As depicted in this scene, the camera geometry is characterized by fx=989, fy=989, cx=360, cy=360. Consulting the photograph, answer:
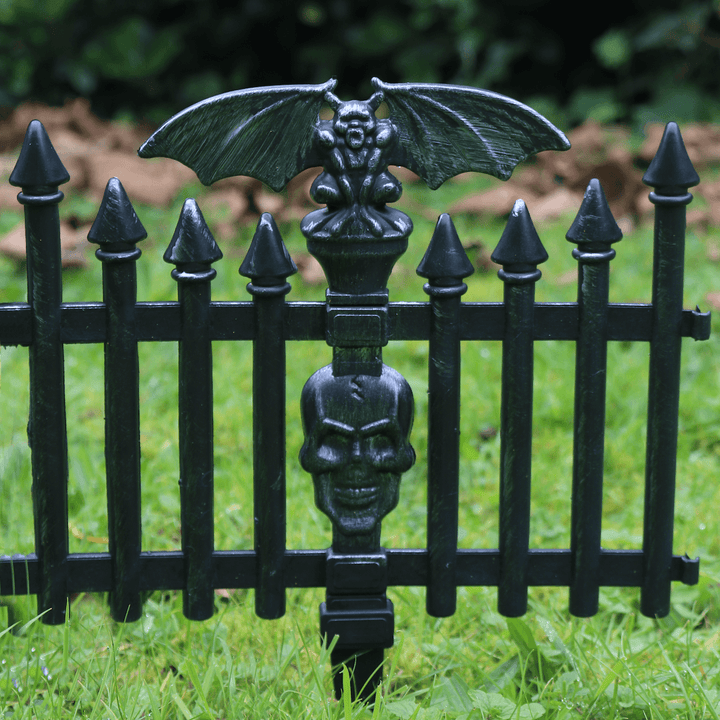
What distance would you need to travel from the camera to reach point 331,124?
1822 millimetres

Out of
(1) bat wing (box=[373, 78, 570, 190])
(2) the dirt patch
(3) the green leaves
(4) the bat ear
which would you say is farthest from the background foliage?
(4) the bat ear

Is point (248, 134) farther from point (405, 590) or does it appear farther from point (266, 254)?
point (405, 590)

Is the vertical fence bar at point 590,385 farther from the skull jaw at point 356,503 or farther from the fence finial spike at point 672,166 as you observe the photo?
the skull jaw at point 356,503

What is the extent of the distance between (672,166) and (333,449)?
2.80 ft

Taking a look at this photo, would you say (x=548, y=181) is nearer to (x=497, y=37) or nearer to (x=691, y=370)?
(x=497, y=37)

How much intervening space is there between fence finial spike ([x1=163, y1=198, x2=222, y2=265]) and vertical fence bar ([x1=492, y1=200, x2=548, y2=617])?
0.55 metres

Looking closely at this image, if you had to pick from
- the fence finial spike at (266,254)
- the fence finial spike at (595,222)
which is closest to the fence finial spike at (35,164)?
the fence finial spike at (266,254)

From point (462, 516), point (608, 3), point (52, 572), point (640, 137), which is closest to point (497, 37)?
point (608, 3)

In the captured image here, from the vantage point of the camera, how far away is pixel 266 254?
1.86m

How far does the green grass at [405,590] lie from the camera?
75.1 inches

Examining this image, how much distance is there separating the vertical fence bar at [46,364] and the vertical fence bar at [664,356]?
1.15 metres

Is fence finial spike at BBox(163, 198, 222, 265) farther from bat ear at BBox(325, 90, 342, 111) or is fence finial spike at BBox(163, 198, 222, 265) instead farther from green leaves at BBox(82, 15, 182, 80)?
green leaves at BBox(82, 15, 182, 80)

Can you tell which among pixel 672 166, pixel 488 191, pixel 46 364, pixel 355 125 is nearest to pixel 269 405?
pixel 46 364

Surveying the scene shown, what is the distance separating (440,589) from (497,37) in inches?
207
